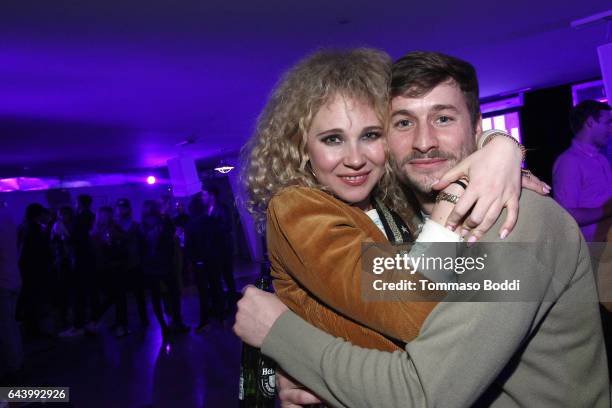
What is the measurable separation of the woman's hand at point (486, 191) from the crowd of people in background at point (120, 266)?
545cm

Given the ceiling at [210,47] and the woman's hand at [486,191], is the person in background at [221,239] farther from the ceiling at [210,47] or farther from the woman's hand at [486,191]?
the woman's hand at [486,191]

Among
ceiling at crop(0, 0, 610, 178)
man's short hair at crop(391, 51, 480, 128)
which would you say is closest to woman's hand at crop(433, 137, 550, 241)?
man's short hair at crop(391, 51, 480, 128)

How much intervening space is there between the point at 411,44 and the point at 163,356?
14.8 feet

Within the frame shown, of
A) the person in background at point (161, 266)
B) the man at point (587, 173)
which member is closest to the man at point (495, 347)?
the man at point (587, 173)

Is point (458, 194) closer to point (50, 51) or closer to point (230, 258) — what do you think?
point (50, 51)

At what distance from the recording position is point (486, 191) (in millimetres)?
1002

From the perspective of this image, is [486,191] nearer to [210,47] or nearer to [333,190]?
[333,190]

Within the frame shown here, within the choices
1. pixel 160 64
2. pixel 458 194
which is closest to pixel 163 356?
pixel 160 64

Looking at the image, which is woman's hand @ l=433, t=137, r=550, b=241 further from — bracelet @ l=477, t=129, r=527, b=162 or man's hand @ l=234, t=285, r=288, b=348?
man's hand @ l=234, t=285, r=288, b=348

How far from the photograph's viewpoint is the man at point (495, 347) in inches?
34.8

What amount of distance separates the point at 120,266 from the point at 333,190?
5617mm

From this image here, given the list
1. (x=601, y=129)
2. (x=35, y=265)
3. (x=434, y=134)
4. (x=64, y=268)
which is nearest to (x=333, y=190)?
(x=434, y=134)

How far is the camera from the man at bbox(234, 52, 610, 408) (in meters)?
0.88

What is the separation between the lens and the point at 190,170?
1022 cm
